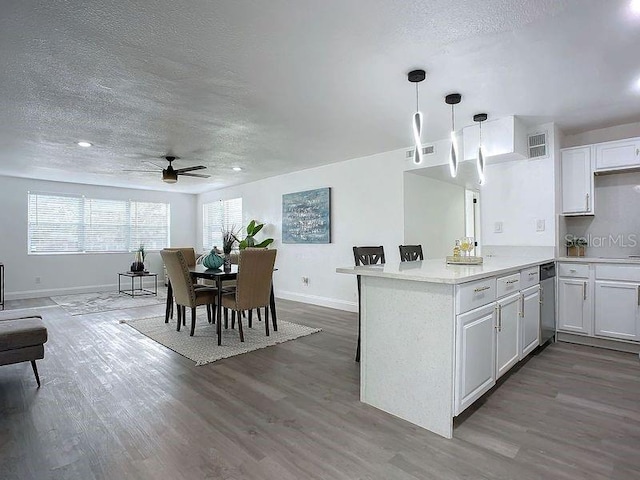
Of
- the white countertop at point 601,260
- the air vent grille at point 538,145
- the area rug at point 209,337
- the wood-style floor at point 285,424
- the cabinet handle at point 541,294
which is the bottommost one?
the wood-style floor at point 285,424

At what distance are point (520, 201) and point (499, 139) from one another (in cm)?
85

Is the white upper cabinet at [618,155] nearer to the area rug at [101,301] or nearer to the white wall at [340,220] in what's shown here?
the white wall at [340,220]

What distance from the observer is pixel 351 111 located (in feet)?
11.3

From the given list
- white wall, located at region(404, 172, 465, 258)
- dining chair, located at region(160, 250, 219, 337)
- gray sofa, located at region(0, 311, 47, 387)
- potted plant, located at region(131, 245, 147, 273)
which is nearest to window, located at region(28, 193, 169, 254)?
potted plant, located at region(131, 245, 147, 273)

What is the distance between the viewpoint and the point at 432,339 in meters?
2.05

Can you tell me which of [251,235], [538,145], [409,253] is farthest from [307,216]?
[538,145]

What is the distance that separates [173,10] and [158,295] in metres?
6.31

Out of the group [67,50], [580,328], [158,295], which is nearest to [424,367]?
[580,328]

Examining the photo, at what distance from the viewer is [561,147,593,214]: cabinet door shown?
3.94 metres

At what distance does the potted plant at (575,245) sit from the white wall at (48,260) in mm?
8288

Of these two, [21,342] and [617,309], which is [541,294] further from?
[21,342]

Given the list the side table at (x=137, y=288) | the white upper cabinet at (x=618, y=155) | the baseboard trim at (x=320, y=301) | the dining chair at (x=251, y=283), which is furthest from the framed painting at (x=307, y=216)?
the white upper cabinet at (x=618, y=155)

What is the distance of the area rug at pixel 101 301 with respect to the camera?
18.9 ft

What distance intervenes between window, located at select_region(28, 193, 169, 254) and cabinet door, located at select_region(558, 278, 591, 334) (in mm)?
8344
